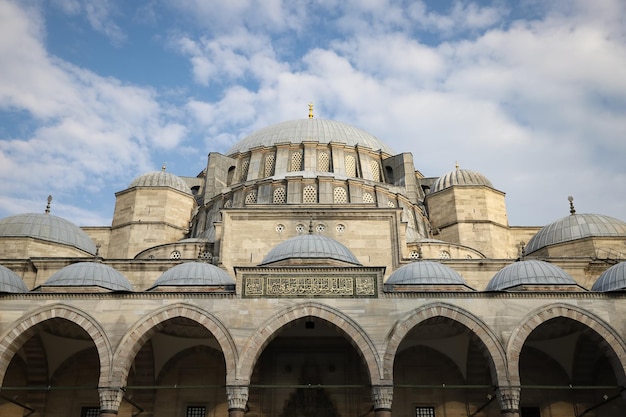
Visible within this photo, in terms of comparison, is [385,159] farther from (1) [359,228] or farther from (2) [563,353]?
(2) [563,353]

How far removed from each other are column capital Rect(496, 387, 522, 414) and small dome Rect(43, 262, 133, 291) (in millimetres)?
9497

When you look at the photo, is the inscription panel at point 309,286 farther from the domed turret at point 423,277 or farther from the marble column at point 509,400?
the marble column at point 509,400

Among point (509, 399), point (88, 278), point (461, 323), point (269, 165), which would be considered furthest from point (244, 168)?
point (509, 399)

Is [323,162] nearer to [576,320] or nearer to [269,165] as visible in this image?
[269,165]

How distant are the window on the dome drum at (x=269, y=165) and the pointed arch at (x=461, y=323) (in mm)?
12442

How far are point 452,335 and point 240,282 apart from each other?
20.1 ft

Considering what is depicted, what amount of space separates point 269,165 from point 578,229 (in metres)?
12.0

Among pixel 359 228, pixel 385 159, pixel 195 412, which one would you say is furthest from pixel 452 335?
pixel 385 159

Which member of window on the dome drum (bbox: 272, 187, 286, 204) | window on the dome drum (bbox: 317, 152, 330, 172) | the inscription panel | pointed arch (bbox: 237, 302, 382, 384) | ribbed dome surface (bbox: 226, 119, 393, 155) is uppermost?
ribbed dome surface (bbox: 226, 119, 393, 155)

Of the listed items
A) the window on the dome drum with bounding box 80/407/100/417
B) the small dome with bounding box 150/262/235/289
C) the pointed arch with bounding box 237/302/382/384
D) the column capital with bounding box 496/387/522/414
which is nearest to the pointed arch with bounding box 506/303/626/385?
the column capital with bounding box 496/387/522/414

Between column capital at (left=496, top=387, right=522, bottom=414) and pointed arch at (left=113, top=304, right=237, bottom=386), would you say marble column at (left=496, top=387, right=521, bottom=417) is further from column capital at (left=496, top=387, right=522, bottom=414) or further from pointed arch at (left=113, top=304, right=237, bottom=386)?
pointed arch at (left=113, top=304, right=237, bottom=386)

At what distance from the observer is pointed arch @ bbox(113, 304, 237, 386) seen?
1406cm

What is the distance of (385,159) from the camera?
27.4 metres

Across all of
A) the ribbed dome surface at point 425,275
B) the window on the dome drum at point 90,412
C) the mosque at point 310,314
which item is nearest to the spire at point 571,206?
the mosque at point 310,314
